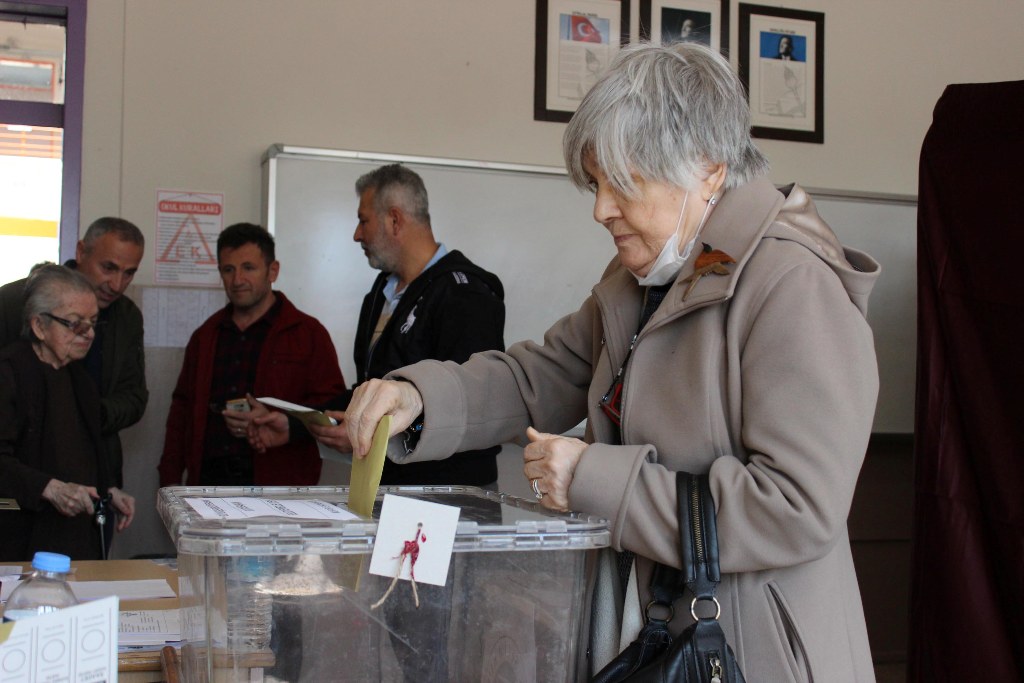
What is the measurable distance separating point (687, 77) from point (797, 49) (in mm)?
3251

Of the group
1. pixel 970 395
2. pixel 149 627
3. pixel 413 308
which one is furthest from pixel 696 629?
pixel 413 308

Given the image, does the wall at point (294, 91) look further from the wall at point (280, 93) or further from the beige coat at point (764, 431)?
the beige coat at point (764, 431)

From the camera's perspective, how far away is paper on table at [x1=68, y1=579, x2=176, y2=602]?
5.97ft

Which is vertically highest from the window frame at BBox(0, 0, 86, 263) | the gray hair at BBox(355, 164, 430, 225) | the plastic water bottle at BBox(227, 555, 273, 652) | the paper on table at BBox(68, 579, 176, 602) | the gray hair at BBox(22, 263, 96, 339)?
the window frame at BBox(0, 0, 86, 263)

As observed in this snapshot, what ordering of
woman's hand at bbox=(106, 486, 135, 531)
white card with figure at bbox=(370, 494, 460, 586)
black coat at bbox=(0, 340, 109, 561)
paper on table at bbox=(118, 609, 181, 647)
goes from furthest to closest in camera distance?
woman's hand at bbox=(106, 486, 135, 531)
black coat at bbox=(0, 340, 109, 561)
paper on table at bbox=(118, 609, 181, 647)
white card with figure at bbox=(370, 494, 460, 586)

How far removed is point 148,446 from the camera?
11.9 feet

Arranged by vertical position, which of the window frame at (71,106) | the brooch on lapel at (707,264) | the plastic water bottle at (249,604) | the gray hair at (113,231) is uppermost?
the window frame at (71,106)

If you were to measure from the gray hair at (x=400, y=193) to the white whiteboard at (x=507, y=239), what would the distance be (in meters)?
0.71

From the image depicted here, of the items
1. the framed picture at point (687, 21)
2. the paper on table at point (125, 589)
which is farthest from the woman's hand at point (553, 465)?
the framed picture at point (687, 21)

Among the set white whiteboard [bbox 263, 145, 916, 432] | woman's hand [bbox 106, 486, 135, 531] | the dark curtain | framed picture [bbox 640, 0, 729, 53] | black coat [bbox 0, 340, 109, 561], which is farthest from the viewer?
framed picture [bbox 640, 0, 729, 53]

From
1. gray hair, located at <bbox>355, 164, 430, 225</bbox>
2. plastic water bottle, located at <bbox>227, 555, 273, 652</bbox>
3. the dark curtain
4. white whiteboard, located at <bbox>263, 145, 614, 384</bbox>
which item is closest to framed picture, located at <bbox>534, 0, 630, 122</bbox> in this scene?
white whiteboard, located at <bbox>263, 145, 614, 384</bbox>

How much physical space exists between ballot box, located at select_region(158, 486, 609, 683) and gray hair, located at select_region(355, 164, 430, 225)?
1822 mm

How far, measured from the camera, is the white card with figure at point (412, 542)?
90cm

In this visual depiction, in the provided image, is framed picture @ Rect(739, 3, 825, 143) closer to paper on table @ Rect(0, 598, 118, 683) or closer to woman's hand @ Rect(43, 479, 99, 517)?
woman's hand @ Rect(43, 479, 99, 517)
